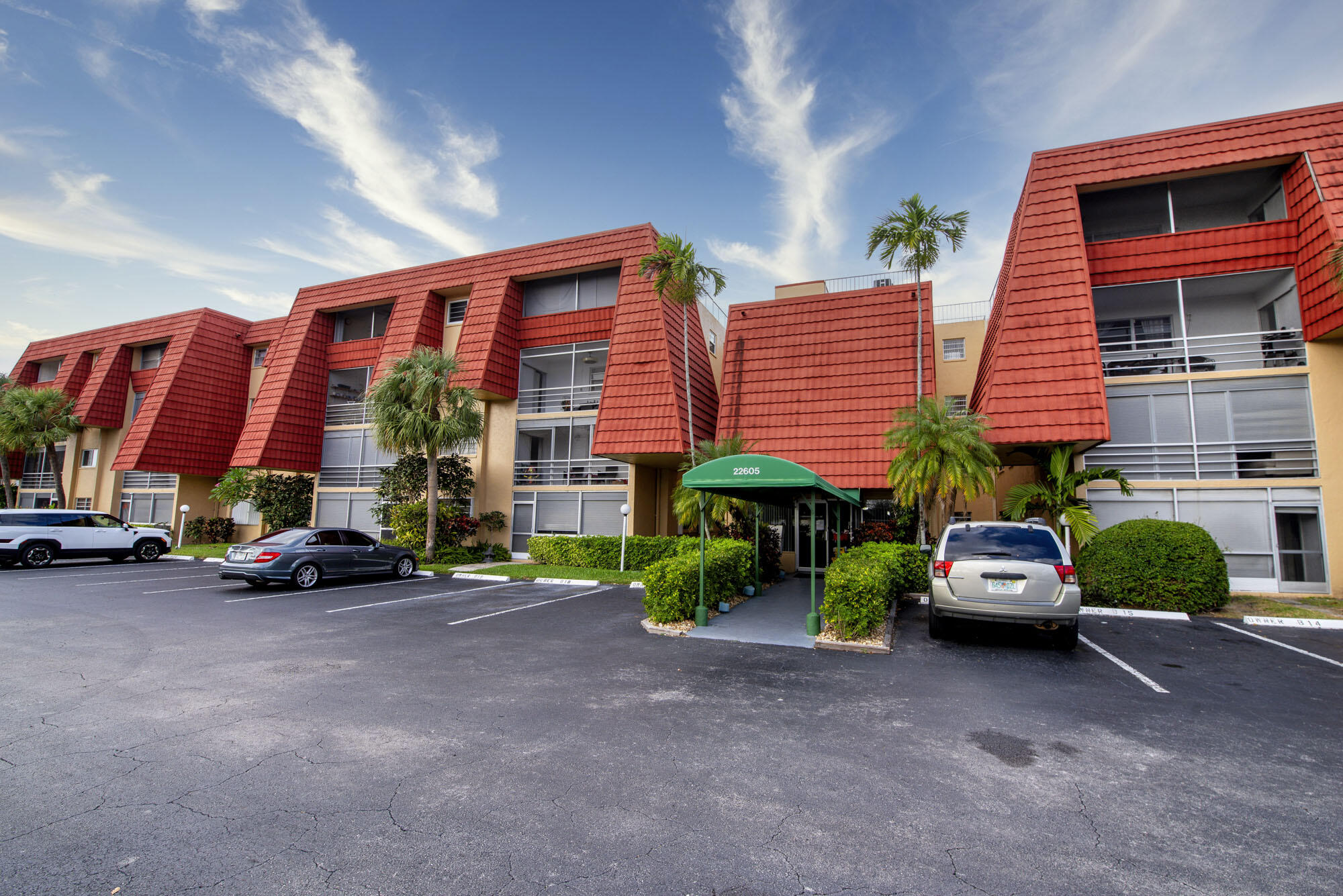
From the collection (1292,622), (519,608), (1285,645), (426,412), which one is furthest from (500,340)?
(1292,622)

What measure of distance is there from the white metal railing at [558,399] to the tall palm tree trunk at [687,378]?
3.55 m

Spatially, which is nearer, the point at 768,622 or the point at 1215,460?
the point at 768,622

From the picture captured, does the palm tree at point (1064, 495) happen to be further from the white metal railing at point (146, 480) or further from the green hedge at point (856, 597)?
the white metal railing at point (146, 480)

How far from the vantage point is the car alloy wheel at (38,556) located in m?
17.5

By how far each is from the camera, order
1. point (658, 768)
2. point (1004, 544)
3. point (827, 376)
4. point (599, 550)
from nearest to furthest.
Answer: point (658, 768)
point (1004, 544)
point (827, 376)
point (599, 550)

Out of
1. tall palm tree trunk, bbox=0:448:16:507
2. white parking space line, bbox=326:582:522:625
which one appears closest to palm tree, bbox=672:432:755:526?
white parking space line, bbox=326:582:522:625

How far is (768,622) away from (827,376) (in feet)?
32.1

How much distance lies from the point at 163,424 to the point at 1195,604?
35.4 m

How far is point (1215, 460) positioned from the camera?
47.1 ft

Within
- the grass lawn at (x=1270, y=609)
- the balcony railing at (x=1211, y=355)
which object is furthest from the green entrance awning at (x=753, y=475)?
the balcony railing at (x=1211, y=355)

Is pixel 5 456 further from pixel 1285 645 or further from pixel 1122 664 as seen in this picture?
pixel 1285 645

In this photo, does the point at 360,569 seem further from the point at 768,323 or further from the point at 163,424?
the point at 163,424

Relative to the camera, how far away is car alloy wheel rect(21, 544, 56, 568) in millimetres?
17547

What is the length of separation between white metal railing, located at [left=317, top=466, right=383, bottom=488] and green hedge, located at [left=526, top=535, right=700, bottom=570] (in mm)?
7993
